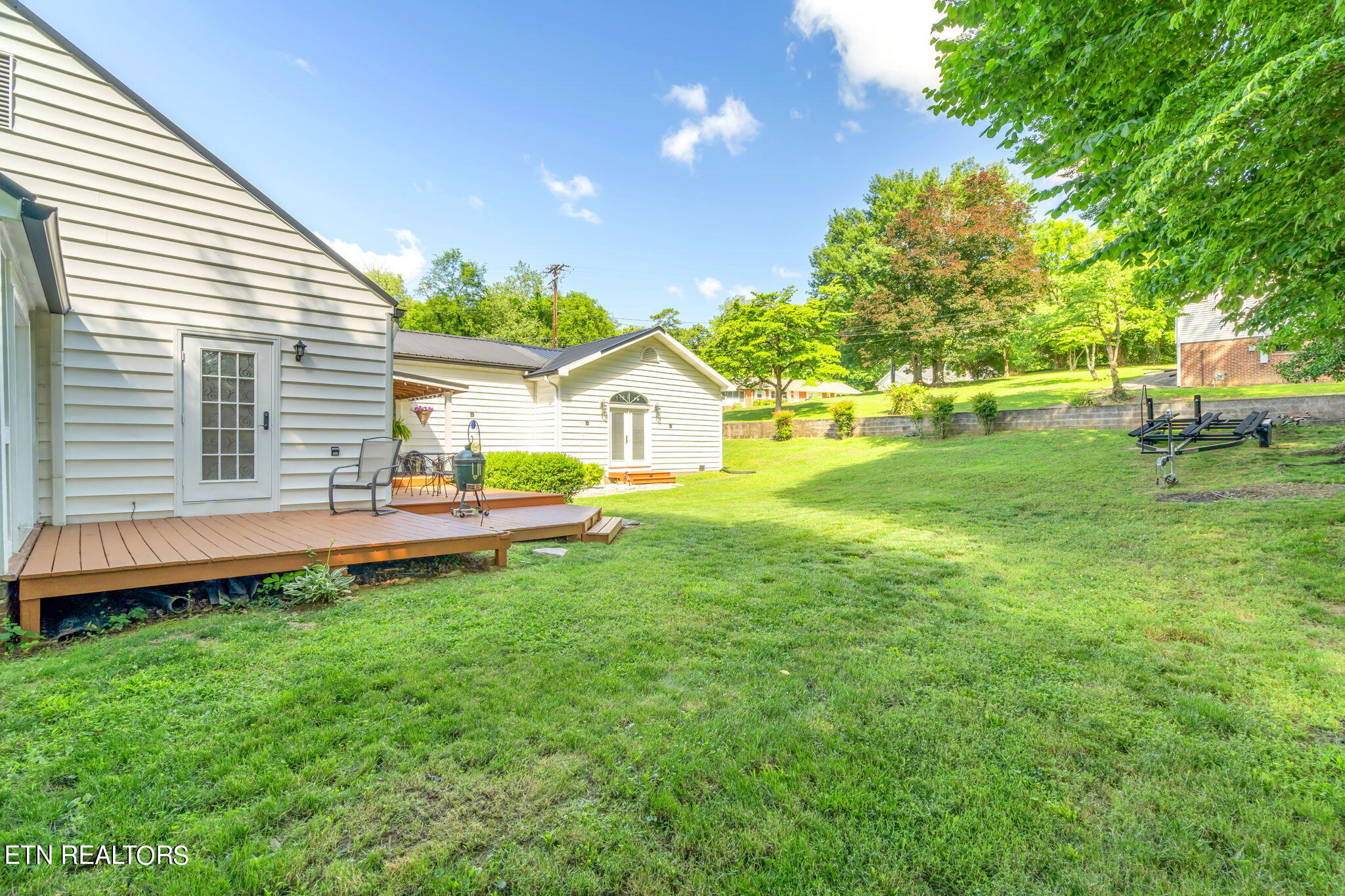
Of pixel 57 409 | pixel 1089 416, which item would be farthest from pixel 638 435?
pixel 1089 416

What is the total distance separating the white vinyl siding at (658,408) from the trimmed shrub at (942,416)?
21.0 feet

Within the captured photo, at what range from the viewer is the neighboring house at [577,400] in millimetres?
12922

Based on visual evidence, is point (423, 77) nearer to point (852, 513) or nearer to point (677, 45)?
point (677, 45)

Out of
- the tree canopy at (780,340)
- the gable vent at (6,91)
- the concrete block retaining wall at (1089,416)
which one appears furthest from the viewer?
the tree canopy at (780,340)

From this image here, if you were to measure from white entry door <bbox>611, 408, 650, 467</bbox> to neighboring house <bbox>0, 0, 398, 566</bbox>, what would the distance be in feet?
28.5

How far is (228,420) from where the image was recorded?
18.8 ft

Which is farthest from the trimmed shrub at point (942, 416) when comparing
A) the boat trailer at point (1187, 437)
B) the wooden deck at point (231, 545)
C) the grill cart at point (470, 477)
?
the grill cart at point (470, 477)

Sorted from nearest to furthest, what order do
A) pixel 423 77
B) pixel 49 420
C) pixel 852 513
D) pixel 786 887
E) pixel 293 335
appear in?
pixel 786 887 < pixel 49 420 < pixel 293 335 < pixel 852 513 < pixel 423 77

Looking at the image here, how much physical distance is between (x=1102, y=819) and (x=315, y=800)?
2.60 m

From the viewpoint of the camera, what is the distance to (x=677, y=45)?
15078mm

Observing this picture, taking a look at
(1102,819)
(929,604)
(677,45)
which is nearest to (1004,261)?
(677,45)

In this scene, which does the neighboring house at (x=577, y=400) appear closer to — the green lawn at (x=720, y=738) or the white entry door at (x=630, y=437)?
the white entry door at (x=630, y=437)

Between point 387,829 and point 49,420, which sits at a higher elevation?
point 49,420

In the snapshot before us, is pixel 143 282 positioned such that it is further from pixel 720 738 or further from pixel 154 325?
pixel 720 738
